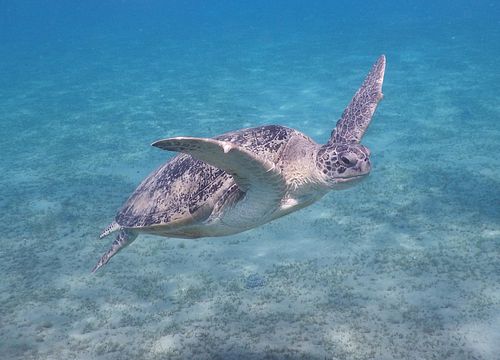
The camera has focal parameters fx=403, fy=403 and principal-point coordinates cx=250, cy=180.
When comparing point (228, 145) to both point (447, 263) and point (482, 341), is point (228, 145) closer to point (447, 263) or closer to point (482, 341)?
point (482, 341)

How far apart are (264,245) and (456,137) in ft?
20.1

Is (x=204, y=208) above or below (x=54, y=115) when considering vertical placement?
above

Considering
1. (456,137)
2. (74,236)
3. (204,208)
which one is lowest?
(456,137)

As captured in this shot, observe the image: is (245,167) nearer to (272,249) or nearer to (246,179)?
(246,179)

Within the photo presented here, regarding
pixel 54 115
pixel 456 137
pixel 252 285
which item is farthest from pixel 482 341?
pixel 54 115

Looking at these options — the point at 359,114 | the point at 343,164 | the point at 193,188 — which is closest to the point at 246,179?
the point at 343,164

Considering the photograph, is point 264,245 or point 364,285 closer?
point 364,285

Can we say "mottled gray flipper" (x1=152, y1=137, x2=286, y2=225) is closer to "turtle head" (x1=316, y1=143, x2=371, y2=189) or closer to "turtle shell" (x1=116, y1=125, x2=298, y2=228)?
"turtle shell" (x1=116, y1=125, x2=298, y2=228)

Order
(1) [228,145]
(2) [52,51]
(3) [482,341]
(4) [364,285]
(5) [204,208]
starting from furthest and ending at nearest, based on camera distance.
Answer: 1. (2) [52,51]
2. (4) [364,285]
3. (3) [482,341]
4. (5) [204,208]
5. (1) [228,145]

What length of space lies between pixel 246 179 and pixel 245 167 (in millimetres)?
233

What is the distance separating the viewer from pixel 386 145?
9.24m

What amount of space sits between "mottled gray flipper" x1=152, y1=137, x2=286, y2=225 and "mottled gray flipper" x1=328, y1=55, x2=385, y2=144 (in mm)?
1187

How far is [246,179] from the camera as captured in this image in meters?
2.87

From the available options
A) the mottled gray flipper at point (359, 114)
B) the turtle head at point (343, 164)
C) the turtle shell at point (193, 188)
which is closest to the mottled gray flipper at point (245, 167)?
the turtle shell at point (193, 188)
